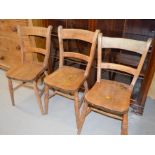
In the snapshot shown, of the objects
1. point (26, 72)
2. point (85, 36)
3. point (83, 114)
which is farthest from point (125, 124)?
point (26, 72)

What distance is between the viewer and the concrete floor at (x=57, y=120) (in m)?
1.81

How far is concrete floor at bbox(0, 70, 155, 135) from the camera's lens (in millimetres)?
1812

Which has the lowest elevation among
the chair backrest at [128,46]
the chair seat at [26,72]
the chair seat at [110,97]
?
the chair seat at [110,97]

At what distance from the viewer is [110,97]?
Result: 60.6 inches

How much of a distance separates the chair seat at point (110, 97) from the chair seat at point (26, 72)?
2.16 ft

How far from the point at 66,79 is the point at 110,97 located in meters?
0.48

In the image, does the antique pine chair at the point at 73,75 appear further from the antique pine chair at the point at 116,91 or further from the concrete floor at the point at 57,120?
the concrete floor at the point at 57,120

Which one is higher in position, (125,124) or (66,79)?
(66,79)

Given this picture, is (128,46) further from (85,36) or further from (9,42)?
(9,42)

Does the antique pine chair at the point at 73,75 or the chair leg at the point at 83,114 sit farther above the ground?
the antique pine chair at the point at 73,75

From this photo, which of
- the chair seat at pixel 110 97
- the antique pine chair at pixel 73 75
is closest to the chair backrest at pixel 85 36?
the antique pine chair at pixel 73 75

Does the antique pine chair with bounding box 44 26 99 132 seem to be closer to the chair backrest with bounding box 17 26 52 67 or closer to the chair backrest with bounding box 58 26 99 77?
the chair backrest with bounding box 58 26 99 77

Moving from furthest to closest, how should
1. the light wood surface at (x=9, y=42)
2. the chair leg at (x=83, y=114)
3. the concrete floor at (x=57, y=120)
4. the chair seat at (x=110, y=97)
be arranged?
1. the light wood surface at (x=9, y=42)
2. the concrete floor at (x=57, y=120)
3. the chair leg at (x=83, y=114)
4. the chair seat at (x=110, y=97)
